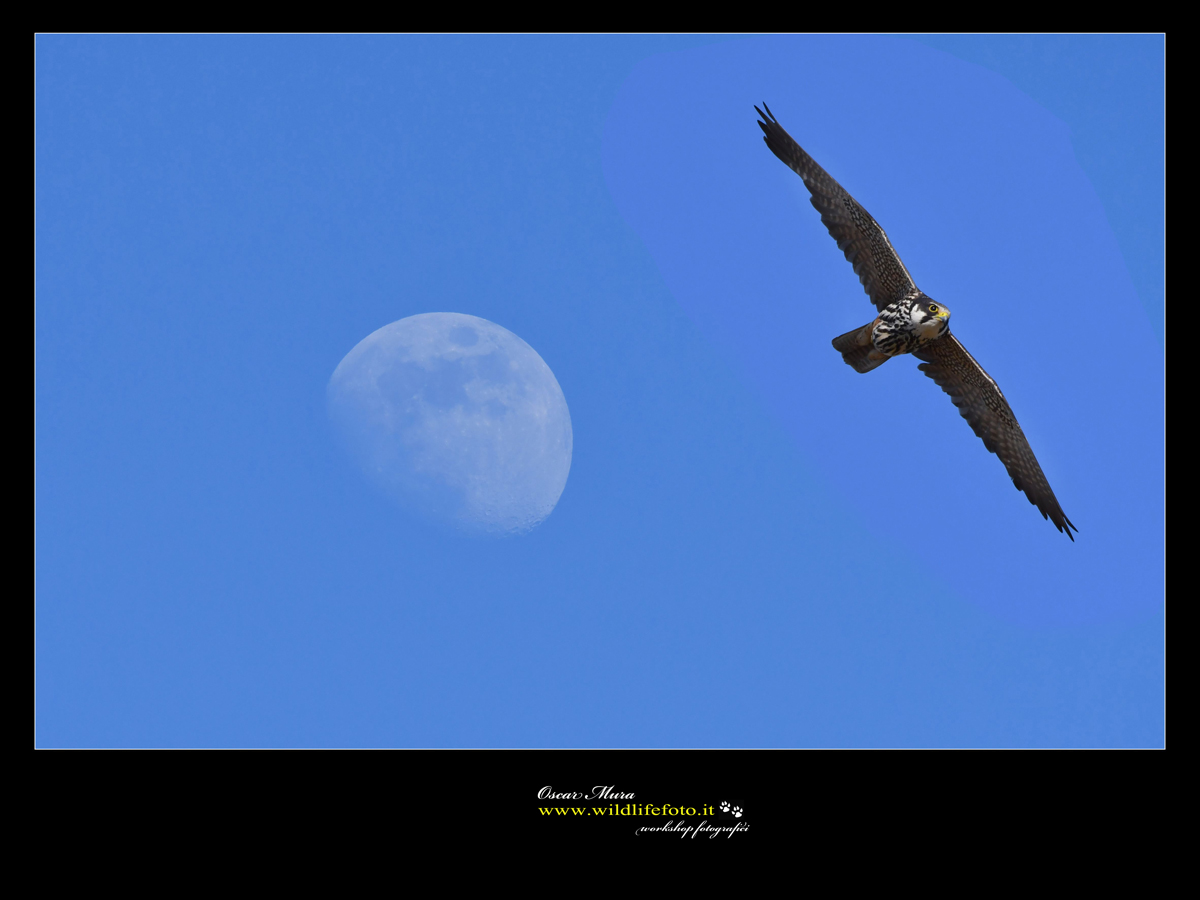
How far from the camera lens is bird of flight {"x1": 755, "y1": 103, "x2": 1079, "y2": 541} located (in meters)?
14.8

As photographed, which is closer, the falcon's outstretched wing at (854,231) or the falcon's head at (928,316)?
the falcon's head at (928,316)

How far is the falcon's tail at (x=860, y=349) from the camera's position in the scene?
1491cm

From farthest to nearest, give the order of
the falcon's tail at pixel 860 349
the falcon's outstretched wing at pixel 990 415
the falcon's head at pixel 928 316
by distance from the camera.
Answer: the falcon's outstretched wing at pixel 990 415
the falcon's tail at pixel 860 349
the falcon's head at pixel 928 316

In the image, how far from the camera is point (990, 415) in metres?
16.4

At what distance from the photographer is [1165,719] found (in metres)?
14.8

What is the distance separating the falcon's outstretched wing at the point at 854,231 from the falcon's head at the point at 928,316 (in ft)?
1.06

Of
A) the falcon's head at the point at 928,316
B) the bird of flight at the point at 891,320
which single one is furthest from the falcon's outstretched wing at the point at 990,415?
the falcon's head at the point at 928,316

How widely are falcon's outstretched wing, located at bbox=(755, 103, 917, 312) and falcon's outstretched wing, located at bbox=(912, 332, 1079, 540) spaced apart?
110cm

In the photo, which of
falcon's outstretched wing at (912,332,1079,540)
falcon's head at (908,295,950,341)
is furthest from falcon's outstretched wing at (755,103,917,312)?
falcon's outstretched wing at (912,332,1079,540)

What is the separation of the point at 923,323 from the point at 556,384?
26.2 feet

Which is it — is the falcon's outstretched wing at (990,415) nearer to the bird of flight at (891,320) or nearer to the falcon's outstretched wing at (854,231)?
the bird of flight at (891,320)

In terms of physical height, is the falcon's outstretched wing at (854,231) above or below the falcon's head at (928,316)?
above

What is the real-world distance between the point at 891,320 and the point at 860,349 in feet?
1.67
